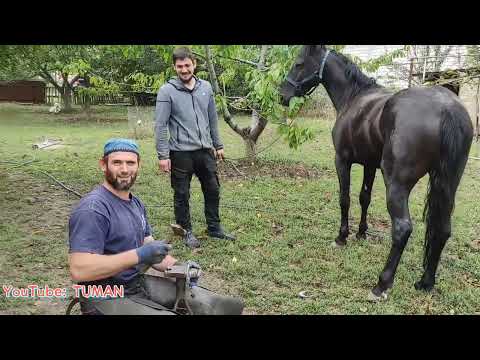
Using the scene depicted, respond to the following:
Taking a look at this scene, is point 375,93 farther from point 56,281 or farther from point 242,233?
point 56,281

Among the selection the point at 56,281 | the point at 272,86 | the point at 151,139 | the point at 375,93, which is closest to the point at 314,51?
the point at 375,93

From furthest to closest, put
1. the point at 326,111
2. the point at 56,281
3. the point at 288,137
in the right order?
the point at 326,111 < the point at 288,137 < the point at 56,281

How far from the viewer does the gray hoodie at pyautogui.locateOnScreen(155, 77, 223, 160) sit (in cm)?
462

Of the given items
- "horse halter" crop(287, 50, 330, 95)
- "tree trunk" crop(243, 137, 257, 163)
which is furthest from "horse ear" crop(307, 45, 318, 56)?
"tree trunk" crop(243, 137, 257, 163)

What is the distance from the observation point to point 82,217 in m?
2.26

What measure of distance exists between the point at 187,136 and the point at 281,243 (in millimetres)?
1630

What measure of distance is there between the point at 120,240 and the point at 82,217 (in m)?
0.26

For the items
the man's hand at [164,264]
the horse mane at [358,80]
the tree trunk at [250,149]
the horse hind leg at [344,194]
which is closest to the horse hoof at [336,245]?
the horse hind leg at [344,194]

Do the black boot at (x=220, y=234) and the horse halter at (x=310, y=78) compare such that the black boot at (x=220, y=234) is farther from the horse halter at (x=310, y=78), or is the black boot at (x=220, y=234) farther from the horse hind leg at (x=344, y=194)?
the horse halter at (x=310, y=78)

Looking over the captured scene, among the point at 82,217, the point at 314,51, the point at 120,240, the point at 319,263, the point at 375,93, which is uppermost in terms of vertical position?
the point at 314,51

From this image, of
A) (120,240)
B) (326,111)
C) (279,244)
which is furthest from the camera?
(326,111)

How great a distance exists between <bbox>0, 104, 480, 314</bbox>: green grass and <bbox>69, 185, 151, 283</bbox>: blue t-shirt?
4.65 feet

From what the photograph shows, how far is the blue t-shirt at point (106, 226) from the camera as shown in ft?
7.36

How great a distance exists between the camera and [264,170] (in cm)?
877
